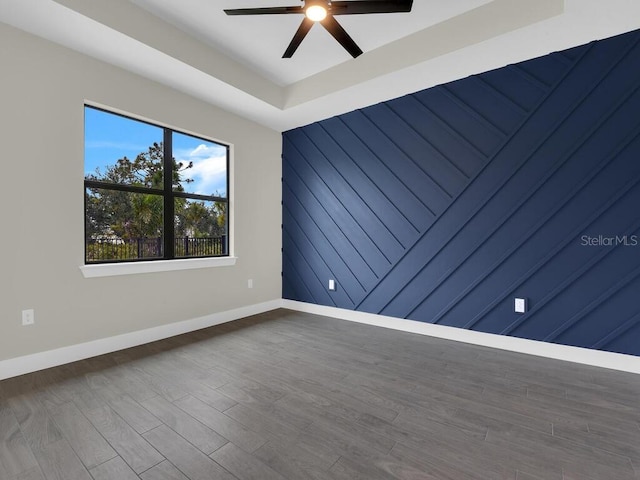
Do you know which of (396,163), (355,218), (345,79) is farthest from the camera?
(355,218)

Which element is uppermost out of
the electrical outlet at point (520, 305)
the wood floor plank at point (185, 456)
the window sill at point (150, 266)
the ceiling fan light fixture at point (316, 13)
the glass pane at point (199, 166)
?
the ceiling fan light fixture at point (316, 13)

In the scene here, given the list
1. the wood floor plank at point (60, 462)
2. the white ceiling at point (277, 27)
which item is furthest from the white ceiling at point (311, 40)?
the wood floor plank at point (60, 462)

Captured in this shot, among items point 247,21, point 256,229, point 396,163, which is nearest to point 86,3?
point 247,21

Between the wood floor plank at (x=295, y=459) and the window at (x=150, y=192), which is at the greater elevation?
the window at (x=150, y=192)

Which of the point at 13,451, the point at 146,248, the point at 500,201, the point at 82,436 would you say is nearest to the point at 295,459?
the point at 82,436

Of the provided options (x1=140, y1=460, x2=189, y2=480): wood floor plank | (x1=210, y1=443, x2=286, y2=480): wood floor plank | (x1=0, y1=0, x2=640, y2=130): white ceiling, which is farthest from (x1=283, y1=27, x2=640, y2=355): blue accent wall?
(x1=140, y1=460, x2=189, y2=480): wood floor plank

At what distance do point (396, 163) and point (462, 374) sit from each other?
2.26 m

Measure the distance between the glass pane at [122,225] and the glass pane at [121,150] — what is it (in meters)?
0.16

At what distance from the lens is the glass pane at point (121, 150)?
9.16ft

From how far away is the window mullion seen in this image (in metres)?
3.31

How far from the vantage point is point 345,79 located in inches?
128

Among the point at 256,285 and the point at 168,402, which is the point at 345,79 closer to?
the point at 256,285

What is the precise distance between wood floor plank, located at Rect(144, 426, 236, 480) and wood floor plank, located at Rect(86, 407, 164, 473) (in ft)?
0.14

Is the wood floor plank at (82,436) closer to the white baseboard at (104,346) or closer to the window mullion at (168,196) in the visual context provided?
the white baseboard at (104,346)
